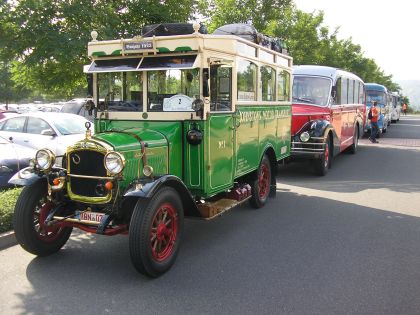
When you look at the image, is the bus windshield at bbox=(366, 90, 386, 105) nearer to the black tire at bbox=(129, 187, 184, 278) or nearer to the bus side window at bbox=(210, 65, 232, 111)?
the bus side window at bbox=(210, 65, 232, 111)

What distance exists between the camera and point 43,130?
1052cm

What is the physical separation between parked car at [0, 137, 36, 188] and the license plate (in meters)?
3.84

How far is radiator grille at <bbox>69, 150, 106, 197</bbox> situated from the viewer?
476 centimetres

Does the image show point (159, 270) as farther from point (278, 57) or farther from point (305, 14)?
point (305, 14)

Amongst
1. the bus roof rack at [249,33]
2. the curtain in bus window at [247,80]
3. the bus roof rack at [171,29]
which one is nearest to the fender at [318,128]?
the bus roof rack at [249,33]

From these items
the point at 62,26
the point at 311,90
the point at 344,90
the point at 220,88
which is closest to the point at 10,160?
the point at 220,88

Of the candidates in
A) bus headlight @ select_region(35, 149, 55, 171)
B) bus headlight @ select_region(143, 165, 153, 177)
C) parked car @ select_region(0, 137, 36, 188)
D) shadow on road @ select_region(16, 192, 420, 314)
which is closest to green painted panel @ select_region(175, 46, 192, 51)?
bus headlight @ select_region(143, 165, 153, 177)

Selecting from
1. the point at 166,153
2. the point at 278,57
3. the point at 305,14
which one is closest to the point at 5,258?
the point at 166,153

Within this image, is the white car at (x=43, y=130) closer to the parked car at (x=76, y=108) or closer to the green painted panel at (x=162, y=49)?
the parked car at (x=76, y=108)

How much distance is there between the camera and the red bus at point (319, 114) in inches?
426

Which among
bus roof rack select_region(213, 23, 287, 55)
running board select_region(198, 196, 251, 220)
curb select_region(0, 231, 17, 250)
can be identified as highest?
bus roof rack select_region(213, 23, 287, 55)

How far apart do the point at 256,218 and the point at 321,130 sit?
15.2 ft

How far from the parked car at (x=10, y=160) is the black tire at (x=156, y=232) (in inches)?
172

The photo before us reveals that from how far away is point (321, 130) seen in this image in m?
10.9
